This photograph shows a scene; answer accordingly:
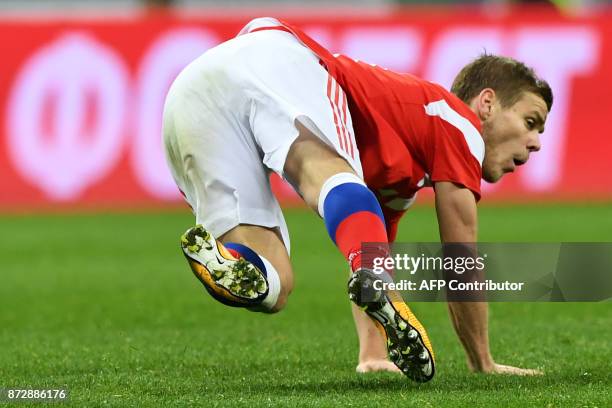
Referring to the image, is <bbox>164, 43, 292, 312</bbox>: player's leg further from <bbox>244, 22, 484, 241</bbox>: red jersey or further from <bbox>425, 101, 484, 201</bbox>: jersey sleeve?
<bbox>425, 101, 484, 201</bbox>: jersey sleeve

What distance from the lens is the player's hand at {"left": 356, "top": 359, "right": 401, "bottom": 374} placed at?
Answer: 18.4 ft

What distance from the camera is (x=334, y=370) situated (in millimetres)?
5598

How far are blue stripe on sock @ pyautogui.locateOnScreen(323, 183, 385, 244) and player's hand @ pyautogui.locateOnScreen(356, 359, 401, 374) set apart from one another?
122 centimetres

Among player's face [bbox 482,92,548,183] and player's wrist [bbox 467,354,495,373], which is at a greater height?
player's face [bbox 482,92,548,183]

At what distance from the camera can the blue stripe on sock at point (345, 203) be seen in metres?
4.50

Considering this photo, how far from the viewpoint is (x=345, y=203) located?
4.50m

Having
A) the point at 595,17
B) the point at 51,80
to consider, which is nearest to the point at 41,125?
the point at 51,80

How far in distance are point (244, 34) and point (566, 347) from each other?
7.30 feet

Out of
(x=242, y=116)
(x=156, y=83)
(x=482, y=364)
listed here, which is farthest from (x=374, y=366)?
(x=156, y=83)

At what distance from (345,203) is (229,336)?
8.34 feet

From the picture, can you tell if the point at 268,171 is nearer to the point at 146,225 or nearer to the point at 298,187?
the point at 298,187

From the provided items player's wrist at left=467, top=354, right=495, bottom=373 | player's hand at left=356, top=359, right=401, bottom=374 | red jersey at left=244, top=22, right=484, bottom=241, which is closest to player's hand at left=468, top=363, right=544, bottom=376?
player's wrist at left=467, top=354, right=495, bottom=373

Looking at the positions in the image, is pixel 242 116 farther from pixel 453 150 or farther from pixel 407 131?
pixel 453 150

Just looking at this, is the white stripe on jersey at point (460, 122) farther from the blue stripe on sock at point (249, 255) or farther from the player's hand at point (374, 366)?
the player's hand at point (374, 366)
